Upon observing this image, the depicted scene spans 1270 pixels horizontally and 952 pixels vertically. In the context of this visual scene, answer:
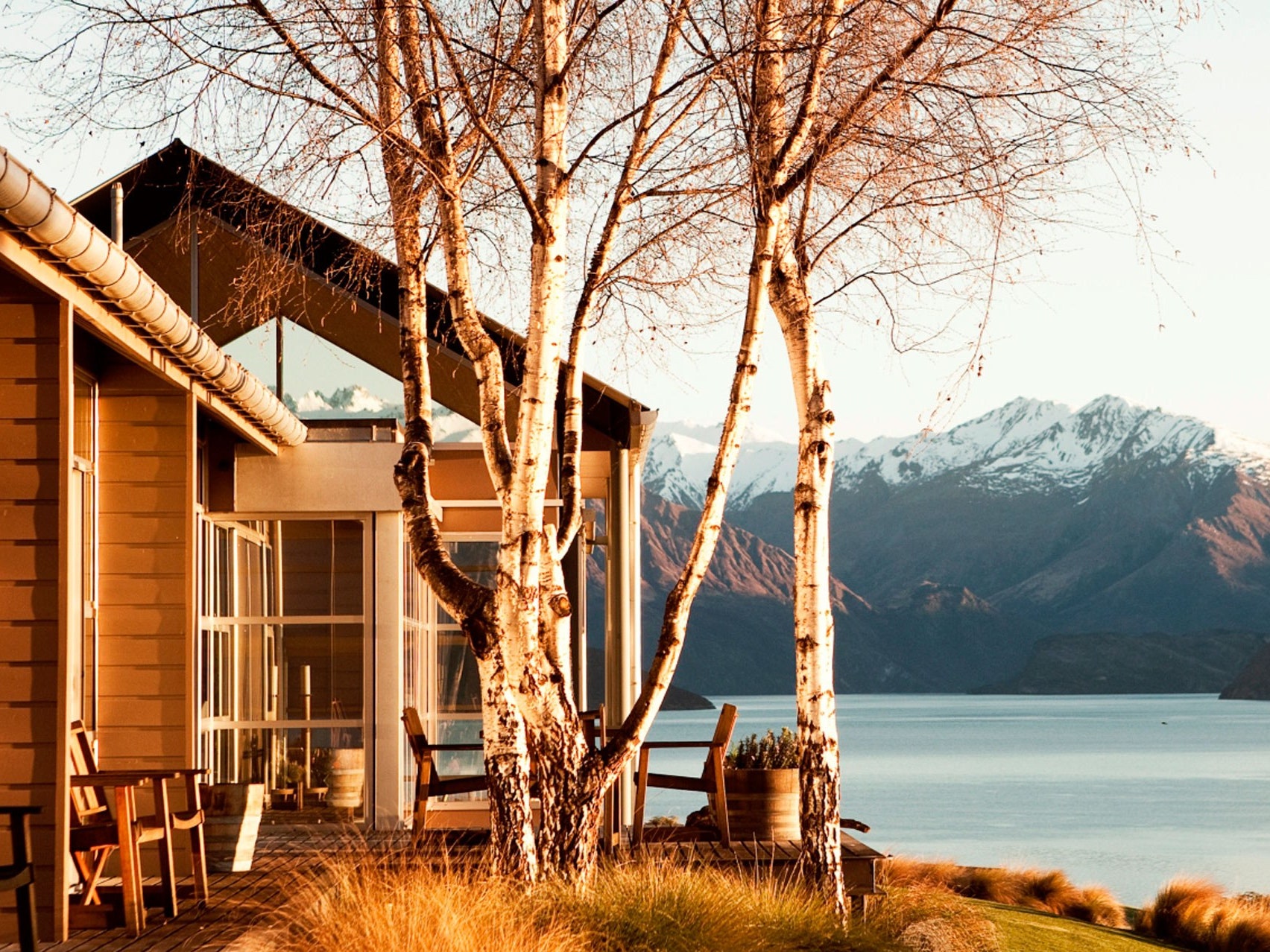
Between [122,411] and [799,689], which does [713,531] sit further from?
[122,411]

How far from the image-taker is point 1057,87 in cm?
607

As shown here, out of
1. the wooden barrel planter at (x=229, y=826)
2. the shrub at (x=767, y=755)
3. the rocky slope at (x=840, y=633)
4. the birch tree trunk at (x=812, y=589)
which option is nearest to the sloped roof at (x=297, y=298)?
the shrub at (x=767, y=755)

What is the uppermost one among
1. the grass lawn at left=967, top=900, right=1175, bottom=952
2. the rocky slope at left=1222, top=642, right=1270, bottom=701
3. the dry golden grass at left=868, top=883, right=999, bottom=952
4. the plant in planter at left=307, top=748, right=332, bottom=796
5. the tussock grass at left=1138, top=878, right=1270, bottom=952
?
the plant in planter at left=307, top=748, right=332, bottom=796

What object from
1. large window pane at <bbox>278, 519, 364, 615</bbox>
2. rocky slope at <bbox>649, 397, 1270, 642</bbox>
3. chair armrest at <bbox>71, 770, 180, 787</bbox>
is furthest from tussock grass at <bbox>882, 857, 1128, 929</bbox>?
rocky slope at <bbox>649, 397, 1270, 642</bbox>

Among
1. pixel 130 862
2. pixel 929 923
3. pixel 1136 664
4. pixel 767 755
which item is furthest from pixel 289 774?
pixel 1136 664

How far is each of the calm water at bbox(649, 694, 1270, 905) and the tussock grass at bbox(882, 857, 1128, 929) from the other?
3.41 meters

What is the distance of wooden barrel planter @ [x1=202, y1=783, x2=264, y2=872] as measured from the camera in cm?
737

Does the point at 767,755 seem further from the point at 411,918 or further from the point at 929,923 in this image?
the point at 411,918

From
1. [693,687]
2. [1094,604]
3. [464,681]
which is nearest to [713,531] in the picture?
[464,681]

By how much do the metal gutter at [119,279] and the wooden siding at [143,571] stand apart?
0.37 metres

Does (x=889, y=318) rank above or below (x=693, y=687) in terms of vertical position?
above

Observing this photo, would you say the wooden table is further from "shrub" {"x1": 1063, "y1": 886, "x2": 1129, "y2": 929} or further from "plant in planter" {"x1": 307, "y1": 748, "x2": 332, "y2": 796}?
"shrub" {"x1": 1063, "y1": 886, "x2": 1129, "y2": 929}

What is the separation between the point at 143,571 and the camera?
738cm

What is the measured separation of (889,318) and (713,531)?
1.32 metres
